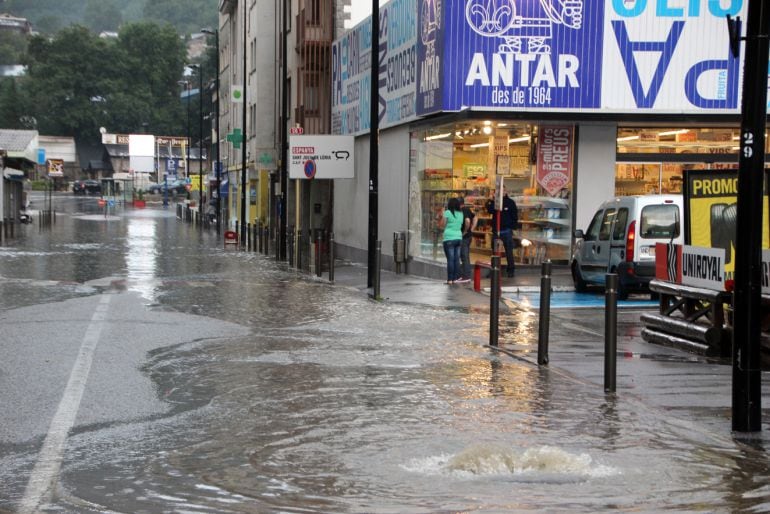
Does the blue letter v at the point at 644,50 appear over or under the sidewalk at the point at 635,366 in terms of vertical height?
over

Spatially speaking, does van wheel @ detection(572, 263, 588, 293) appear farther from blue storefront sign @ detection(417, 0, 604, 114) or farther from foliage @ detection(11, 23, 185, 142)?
foliage @ detection(11, 23, 185, 142)

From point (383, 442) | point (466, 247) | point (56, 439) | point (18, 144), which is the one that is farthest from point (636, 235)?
point (18, 144)

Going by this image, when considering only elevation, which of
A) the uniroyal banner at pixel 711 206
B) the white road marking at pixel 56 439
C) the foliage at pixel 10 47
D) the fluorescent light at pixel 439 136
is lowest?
the white road marking at pixel 56 439

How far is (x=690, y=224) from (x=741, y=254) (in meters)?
5.27

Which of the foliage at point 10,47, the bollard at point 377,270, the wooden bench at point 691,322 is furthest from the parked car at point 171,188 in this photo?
the wooden bench at point 691,322

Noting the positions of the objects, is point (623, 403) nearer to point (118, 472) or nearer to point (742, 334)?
point (742, 334)

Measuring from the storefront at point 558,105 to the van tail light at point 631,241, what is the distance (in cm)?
534

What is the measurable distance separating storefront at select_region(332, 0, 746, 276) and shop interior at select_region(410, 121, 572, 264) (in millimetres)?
27

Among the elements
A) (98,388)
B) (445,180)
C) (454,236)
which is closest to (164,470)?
(98,388)

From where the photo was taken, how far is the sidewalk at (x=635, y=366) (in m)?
9.24

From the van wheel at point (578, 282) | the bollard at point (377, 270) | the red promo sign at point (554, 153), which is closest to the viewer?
the bollard at point (377, 270)

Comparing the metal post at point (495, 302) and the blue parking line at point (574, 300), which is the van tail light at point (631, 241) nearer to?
the blue parking line at point (574, 300)

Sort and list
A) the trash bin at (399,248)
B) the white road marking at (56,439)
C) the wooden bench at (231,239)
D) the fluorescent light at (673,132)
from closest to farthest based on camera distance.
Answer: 1. the white road marking at (56,439)
2. the fluorescent light at (673,132)
3. the trash bin at (399,248)
4. the wooden bench at (231,239)

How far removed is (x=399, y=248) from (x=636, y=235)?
31.9 ft
